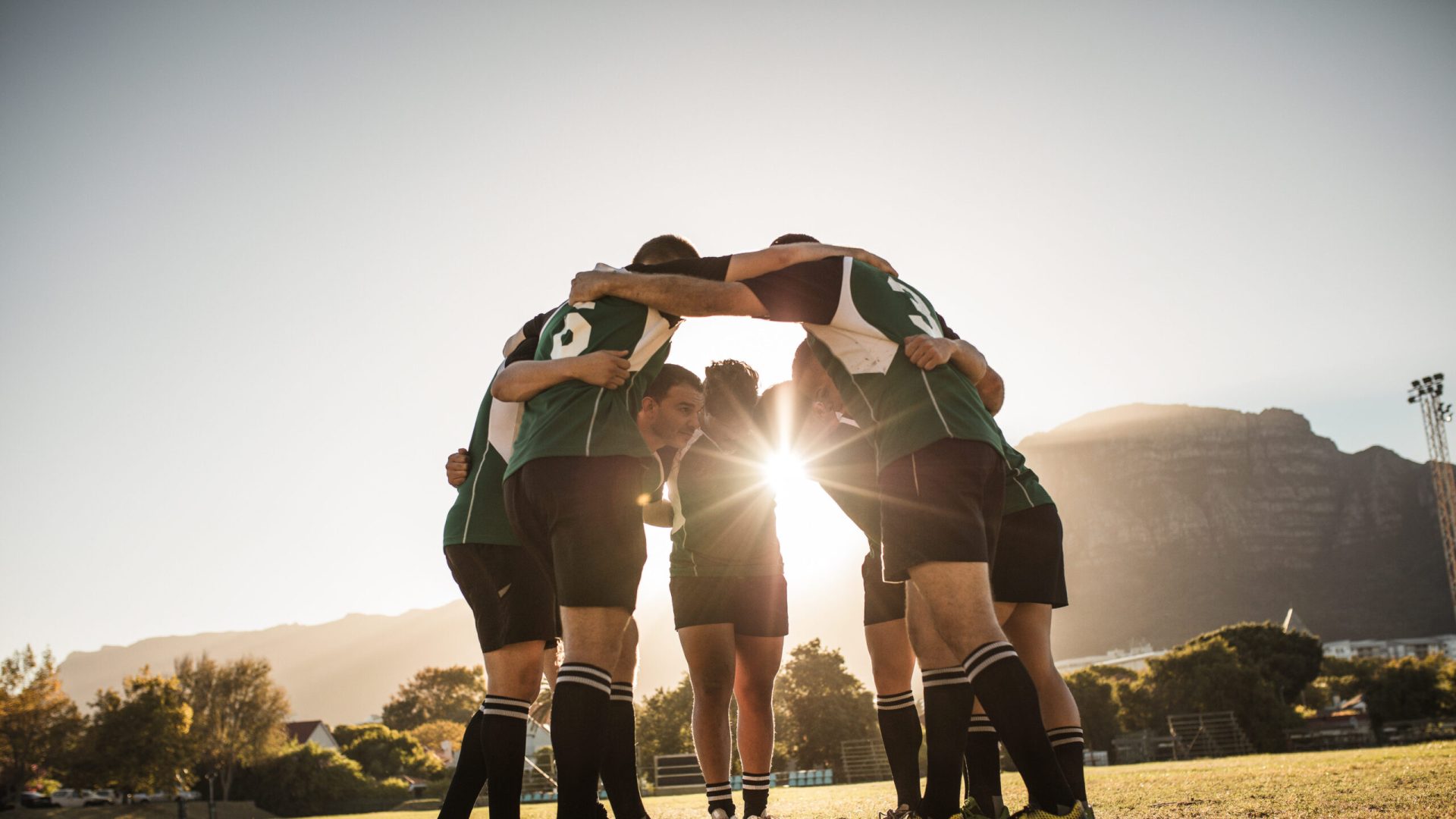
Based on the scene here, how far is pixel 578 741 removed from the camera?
2.63 metres

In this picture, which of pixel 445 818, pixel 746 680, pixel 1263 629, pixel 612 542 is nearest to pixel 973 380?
pixel 612 542

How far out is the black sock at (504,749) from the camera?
3029 mm

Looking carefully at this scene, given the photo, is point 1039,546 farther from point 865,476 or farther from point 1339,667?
point 1339,667

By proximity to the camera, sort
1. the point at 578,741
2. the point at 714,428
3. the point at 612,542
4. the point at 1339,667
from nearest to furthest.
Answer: the point at 578,741, the point at 612,542, the point at 714,428, the point at 1339,667

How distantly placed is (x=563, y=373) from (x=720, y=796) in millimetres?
2631

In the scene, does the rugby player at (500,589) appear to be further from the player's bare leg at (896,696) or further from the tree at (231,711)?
the tree at (231,711)

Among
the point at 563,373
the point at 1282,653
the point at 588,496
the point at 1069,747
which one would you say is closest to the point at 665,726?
the point at 1069,747

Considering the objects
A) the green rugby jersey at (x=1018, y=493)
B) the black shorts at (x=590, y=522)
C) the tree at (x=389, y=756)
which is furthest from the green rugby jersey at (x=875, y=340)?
the tree at (x=389, y=756)

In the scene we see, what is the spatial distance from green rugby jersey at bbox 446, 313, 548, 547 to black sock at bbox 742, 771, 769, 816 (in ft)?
6.69

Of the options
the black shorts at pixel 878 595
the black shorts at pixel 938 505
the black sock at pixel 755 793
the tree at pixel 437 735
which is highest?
the black shorts at pixel 938 505

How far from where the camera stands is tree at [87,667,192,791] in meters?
38.8

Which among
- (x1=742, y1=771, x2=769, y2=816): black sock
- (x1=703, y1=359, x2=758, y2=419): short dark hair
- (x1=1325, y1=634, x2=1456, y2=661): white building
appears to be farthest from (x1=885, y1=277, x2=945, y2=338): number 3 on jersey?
(x1=1325, y1=634, x2=1456, y2=661): white building

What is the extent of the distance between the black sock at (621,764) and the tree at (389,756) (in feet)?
210

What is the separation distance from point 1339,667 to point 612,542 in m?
96.4
